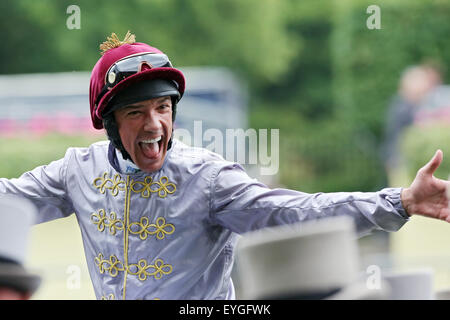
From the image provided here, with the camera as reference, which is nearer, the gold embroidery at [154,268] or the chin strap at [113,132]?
the gold embroidery at [154,268]

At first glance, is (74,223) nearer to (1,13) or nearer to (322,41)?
(1,13)

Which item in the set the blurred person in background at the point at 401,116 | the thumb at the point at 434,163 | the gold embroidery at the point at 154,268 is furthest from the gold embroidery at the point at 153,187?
the blurred person in background at the point at 401,116

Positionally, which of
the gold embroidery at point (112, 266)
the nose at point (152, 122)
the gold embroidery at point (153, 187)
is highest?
the nose at point (152, 122)

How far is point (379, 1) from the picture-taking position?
39.7 feet

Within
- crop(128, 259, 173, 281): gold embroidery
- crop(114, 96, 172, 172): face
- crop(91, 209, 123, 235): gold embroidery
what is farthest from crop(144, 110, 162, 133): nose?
crop(128, 259, 173, 281): gold embroidery

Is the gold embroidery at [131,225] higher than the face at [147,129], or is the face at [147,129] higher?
the face at [147,129]

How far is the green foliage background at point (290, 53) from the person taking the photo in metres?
11.9

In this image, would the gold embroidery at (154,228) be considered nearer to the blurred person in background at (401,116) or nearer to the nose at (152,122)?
the nose at (152,122)

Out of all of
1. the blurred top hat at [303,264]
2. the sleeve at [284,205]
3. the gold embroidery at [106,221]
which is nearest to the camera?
the blurred top hat at [303,264]

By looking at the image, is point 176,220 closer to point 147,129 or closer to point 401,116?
point 147,129

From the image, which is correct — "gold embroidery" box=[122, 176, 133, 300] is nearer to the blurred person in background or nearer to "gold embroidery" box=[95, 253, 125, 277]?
"gold embroidery" box=[95, 253, 125, 277]

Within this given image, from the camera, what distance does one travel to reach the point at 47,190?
351 centimetres

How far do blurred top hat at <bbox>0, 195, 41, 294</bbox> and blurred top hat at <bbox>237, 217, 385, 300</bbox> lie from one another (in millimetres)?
562

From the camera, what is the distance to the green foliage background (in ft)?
39.1
